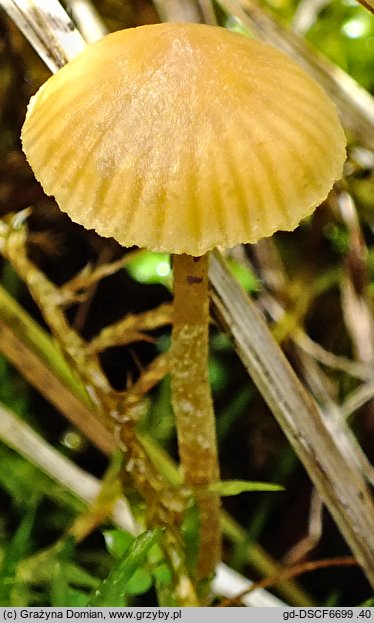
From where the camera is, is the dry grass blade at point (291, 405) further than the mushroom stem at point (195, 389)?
Yes

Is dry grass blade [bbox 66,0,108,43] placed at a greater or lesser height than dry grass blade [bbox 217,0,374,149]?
greater

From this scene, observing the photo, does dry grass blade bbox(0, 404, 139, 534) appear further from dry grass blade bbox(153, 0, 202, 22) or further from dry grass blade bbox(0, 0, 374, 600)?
dry grass blade bbox(153, 0, 202, 22)

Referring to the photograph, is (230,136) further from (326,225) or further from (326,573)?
(326,573)

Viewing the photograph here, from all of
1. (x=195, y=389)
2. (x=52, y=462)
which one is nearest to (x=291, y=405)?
(x=195, y=389)

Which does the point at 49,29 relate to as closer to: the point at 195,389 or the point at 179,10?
the point at 179,10

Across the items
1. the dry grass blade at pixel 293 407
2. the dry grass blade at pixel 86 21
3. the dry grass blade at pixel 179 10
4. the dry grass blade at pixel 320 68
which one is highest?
the dry grass blade at pixel 86 21

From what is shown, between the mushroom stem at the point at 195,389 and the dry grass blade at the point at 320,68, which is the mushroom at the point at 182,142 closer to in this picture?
the mushroom stem at the point at 195,389

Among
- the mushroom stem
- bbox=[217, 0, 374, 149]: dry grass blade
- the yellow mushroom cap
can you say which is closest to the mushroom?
the yellow mushroom cap

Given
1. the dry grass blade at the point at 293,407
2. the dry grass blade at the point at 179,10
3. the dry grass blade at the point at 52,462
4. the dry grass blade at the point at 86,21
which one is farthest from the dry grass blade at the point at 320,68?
the dry grass blade at the point at 52,462

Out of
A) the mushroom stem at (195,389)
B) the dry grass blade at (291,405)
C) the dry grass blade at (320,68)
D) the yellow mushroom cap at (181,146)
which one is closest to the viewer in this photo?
the yellow mushroom cap at (181,146)
